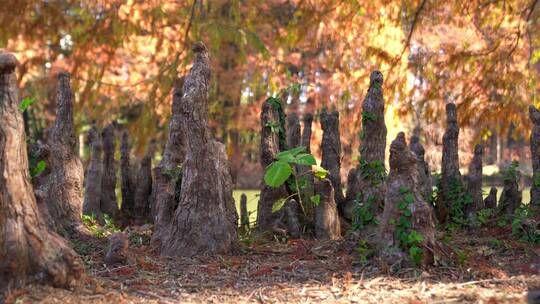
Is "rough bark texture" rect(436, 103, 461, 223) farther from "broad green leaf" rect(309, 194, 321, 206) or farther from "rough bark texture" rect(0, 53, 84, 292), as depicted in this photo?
"rough bark texture" rect(0, 53, 84, 292)

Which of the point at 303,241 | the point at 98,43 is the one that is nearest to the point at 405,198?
the point at 303,241

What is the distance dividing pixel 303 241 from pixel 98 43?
5227 mm

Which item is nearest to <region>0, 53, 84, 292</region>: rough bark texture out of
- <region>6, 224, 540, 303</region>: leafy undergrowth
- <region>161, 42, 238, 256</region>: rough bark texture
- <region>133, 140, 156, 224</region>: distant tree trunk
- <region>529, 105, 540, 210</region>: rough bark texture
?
<region>6, 224, 540, 303</region>: leafy undergrowth

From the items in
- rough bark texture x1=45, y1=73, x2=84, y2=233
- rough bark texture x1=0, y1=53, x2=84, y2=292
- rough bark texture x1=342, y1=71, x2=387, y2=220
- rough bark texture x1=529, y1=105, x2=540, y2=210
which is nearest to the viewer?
rough bark texture x1=0, y1=53, x2=84, y2=292

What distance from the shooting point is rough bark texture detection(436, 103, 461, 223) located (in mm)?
6301

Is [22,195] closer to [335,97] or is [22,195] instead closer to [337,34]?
[337,34]

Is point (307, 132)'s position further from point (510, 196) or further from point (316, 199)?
point (510, 196)

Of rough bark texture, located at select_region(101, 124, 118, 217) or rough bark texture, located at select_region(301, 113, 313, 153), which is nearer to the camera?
rough bark texture, located at select_region(301, 113, 313, 153)

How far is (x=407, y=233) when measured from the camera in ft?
13.9

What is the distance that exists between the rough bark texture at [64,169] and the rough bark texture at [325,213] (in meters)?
2.20

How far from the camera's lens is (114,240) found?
4367mm

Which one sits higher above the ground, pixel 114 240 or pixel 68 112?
pixel 68 112

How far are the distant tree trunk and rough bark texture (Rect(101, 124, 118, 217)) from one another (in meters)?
0.26

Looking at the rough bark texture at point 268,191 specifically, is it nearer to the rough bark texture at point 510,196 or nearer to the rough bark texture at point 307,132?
the rough bark texture at point 307,132
